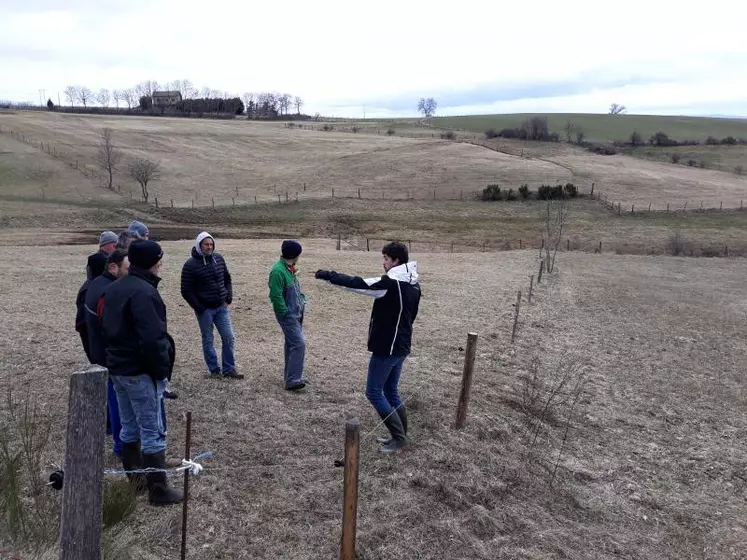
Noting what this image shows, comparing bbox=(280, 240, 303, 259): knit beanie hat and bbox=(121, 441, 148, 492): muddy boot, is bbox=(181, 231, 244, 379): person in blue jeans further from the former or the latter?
bbox=(121, 441, 148, 492): muddy boot

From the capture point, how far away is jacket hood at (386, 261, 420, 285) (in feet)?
19.1

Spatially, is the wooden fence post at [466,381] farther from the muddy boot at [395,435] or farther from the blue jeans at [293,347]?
the blue jeans at [293,347]

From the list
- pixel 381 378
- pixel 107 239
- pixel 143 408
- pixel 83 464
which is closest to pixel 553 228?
pixel 381 378

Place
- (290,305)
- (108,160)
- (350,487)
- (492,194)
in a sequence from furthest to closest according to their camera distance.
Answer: (492,194) < (108,160) < (290,305) < (350,487)

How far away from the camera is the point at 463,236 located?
36250 mm

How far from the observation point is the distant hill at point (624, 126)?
9288 cm

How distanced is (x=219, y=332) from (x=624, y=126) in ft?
348

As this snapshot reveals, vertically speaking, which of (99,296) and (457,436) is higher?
(99,296)

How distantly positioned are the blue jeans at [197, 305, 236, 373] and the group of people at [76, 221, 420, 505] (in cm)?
1

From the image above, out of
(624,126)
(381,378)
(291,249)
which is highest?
(624,126)

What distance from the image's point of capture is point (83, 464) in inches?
134

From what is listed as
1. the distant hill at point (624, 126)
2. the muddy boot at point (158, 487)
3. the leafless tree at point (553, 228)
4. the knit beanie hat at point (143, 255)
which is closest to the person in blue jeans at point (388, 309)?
the knit beanie hat at point (143, 255)

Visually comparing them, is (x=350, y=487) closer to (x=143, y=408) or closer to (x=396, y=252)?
(x=143, y=408)

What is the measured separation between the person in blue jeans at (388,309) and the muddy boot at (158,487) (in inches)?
81.5
